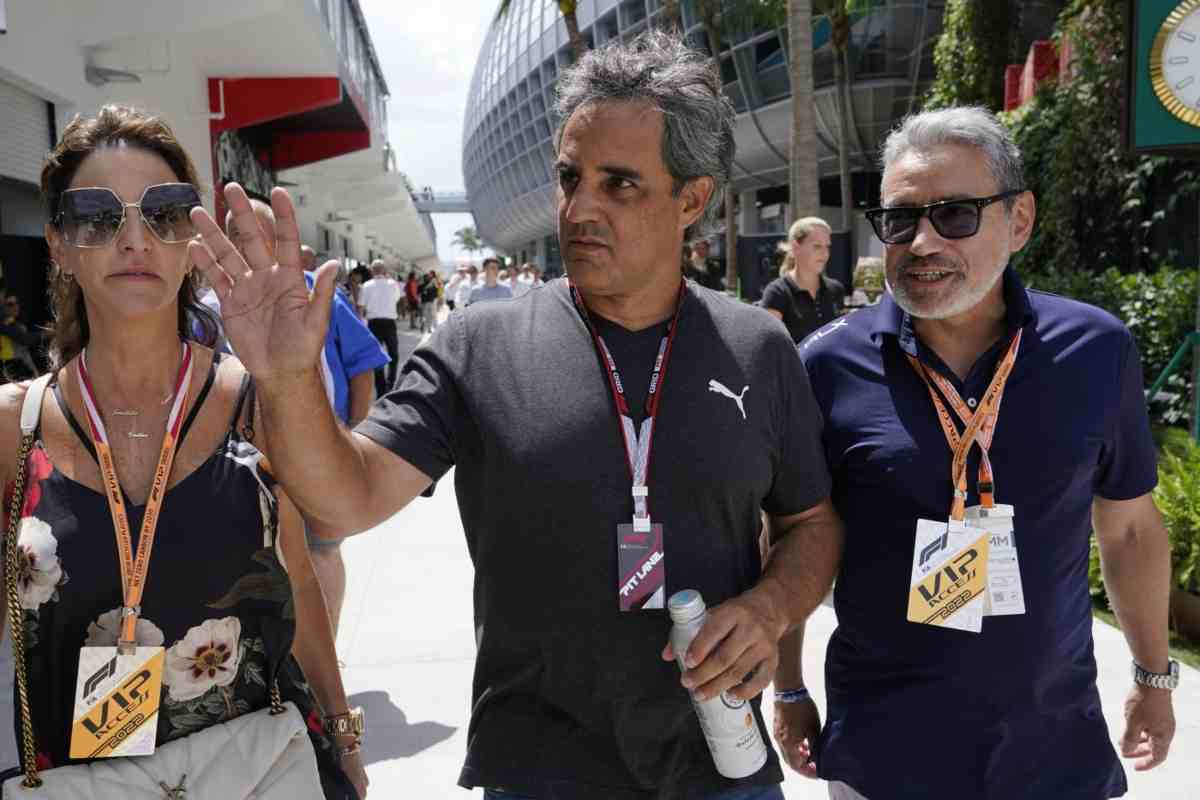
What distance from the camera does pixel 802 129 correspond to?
12.9 meters

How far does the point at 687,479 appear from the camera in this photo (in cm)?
186

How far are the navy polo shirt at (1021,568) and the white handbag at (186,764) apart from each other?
1.15m

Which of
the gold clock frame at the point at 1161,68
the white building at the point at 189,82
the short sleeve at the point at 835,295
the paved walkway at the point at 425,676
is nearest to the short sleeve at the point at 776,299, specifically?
the short sleeve at the point at 835,295

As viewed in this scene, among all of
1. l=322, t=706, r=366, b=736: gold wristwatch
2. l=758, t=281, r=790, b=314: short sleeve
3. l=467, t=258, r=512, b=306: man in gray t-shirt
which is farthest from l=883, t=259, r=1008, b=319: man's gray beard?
l=467, t=258, r=512, b=306: man in gray t-shirt

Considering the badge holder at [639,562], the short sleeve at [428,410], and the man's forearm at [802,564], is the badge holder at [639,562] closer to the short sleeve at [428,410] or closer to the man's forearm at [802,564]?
the man's forearm at [802,564]

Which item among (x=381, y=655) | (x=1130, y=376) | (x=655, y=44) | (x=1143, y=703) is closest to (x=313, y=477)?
(x=655, y=44)

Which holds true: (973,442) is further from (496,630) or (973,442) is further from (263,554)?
(263,554)

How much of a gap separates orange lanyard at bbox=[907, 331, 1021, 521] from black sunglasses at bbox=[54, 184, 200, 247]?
5.27 feet

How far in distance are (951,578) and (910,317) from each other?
0.63 m

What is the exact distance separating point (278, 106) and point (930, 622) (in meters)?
13.0

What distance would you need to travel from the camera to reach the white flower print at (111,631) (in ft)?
5.93

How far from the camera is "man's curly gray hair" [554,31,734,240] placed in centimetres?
195

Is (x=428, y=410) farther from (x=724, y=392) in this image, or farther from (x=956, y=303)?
(x=956, y=303)

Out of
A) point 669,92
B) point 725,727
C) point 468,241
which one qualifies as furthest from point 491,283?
point 468,241
